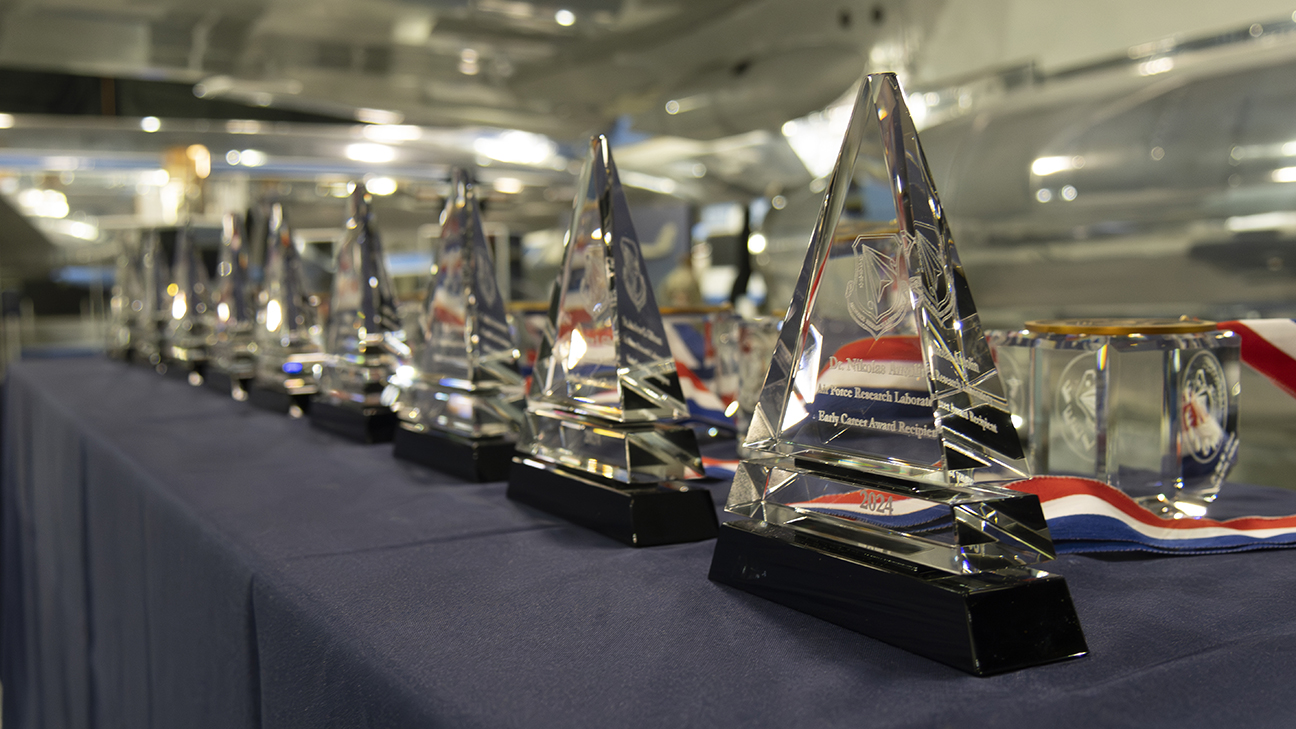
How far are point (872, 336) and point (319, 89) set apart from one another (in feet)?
15.9

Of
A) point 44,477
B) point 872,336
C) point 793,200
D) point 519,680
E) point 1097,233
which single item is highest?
point 793,200

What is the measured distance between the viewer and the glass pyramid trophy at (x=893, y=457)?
0.97 ft

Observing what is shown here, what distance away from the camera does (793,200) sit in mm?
3389

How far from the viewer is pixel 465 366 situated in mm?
670

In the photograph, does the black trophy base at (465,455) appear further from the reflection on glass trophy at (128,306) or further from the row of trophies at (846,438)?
the reflection on glass trophy at (128,306)

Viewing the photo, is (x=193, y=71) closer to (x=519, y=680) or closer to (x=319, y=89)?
(x=319, y=89)

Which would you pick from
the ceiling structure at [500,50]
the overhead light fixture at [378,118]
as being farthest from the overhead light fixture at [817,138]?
the overhead light fixture at [378,118]

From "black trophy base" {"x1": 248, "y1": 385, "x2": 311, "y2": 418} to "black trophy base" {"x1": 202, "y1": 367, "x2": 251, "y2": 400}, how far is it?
0.33 feet

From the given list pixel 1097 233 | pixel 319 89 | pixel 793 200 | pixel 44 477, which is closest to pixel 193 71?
pixel 319 89

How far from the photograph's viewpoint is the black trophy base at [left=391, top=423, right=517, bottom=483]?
2.05 ft

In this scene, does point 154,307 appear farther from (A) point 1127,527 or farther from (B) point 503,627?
(A) point 1127,527

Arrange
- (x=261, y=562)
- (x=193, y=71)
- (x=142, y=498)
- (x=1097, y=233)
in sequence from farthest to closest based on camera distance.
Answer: (x=193, y=71) → (x=1097, y=233) → (x=142, y=498) → (x=261, y=562)

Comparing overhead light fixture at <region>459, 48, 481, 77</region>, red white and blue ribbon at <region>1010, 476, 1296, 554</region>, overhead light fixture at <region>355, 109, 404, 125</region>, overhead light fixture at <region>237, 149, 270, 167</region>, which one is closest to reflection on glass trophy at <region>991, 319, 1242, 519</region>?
red white and blue ribbon at <region>1010, 476, 1296, 554</region>

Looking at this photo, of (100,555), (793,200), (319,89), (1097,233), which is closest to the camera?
(100,555)
